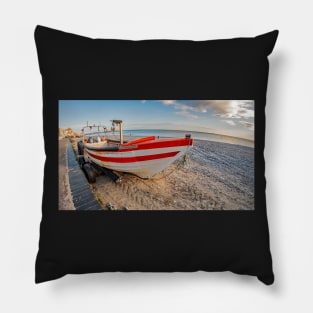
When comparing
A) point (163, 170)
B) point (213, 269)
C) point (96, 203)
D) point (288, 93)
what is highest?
point (288, 93)

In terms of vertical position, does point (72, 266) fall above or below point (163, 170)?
below

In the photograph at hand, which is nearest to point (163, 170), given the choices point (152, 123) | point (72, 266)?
point (152, 123)

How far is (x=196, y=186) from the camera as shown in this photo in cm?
118

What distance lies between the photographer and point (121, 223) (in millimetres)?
1152

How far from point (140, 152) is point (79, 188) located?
0.27 meters

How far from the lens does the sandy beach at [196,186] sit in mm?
1171

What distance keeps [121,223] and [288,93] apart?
93 centimetres

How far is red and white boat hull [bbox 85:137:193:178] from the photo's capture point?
1.17 metres

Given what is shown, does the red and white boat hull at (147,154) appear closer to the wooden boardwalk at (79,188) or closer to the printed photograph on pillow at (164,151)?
the printed photograph on pillow at (164,151)

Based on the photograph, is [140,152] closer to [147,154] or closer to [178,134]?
[147,154]

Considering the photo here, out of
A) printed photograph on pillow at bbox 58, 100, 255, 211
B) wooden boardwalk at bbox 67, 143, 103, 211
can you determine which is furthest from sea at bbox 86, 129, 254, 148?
wooden boardwalk at bbox 67, 143, 103, 211

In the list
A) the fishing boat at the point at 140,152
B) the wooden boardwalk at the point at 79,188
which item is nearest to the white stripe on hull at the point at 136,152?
the fishing boat at the point at 140,152

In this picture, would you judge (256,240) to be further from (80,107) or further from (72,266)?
(80,107)

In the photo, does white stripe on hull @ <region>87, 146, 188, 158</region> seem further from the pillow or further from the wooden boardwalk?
the wooden boardwalk
